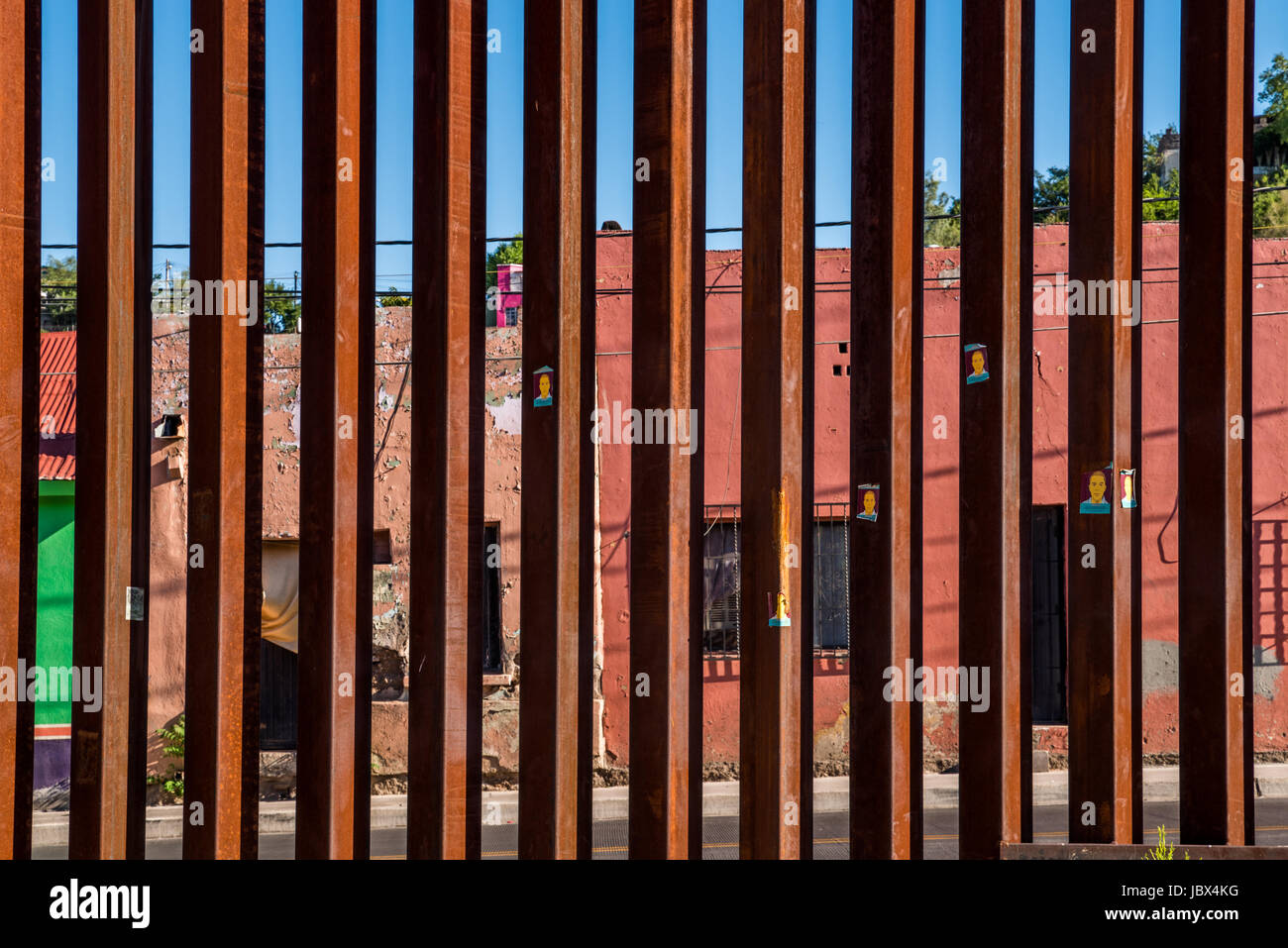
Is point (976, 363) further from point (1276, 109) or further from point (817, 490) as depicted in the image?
point (1276, 109)

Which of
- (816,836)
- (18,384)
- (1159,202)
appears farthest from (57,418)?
(1159,202)

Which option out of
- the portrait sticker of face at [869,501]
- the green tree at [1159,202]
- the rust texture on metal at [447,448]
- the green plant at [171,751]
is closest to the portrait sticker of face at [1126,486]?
the portrait sticker of face at [869,501]

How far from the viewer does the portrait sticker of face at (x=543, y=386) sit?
7.57 ft

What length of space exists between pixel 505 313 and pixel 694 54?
9.02 m

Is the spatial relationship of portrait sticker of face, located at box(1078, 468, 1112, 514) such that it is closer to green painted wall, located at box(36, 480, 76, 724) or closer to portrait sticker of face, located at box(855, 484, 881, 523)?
portrait sticker of face, located at box(855, 484, 881, 523)

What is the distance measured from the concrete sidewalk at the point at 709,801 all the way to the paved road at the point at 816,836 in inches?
4.5

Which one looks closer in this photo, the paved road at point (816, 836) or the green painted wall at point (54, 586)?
the paved road at point (816, 836)

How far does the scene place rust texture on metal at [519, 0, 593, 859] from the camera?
7.56 feet

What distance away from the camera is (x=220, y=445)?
2.37 metres

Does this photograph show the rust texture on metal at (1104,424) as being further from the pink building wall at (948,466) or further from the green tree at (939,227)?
the green tree at (939,227)

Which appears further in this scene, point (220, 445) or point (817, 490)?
point (817, 490)

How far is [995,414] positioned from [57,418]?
1069 cm

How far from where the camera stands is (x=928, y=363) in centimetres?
1034
